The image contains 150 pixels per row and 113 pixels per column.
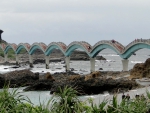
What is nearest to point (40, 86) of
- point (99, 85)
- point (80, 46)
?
point (99, 85)

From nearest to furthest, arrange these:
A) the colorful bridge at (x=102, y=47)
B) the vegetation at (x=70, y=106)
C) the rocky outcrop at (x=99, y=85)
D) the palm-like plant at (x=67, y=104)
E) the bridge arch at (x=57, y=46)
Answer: the vegetation at (x=70, y=106), the palm-like plant at (x=67, y=104), the rocky outcrop at (x=99, y=85), the colorful bridge at (x=102, y=47), the bridge arch at (x=57, y=46)

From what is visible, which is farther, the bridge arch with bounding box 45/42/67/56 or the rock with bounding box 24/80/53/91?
the bridge arch with bounding box 45/42/67/56

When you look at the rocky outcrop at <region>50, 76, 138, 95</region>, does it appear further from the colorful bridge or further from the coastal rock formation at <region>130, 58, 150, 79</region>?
Answer: the colorful bridge

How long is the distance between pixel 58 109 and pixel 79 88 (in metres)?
22.0

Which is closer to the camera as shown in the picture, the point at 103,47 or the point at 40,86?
the point at 40,86

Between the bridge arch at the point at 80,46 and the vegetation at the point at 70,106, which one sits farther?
the bridge arch at the point at 80,46

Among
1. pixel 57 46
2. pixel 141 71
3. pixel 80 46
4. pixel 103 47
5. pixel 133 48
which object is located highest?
pixel 57 46

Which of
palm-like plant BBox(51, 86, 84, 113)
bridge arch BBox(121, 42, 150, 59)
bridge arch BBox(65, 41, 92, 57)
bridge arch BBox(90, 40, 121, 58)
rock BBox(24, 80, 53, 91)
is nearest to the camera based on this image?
palm-like plant BBox(51, 86, 84, 113)

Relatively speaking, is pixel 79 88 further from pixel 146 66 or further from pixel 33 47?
pixel 33 47

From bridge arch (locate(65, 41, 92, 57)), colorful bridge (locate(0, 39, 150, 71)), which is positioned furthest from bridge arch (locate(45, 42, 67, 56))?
bridge arch (locate(65, 41, 92, 57))

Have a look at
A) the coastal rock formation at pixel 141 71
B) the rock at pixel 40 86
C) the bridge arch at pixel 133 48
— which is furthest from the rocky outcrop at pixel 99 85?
the bridge arch at pixel 133 48

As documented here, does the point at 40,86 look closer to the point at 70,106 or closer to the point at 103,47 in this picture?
the point at 103,47

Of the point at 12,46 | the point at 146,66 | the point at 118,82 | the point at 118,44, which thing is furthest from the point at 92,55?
the point at 12,46

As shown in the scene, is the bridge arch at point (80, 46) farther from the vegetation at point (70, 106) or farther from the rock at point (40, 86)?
the vegetation at point (70, 106)
